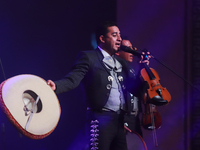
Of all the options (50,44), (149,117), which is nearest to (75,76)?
(149,117)

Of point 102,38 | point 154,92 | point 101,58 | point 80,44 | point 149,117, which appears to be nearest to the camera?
point 101,58

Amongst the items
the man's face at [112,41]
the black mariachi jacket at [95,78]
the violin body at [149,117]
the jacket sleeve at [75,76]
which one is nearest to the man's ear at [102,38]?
the man's face at [112,41]

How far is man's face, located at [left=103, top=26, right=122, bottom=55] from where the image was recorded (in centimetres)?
234

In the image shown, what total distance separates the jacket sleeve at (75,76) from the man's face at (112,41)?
10.0 inches

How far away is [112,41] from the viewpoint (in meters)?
2.33

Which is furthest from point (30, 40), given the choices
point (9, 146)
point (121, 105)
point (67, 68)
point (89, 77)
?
point (121, 105)

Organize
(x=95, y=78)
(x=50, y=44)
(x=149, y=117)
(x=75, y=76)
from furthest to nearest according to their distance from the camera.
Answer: (x=50, y=44)
(x=149, y=117)
(x=95, y=78)
(x=75, y=76)

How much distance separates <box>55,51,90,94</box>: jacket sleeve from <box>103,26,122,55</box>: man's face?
0.84 ft

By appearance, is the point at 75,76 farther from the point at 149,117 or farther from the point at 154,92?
the point at 149,117

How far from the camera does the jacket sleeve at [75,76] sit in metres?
1.86

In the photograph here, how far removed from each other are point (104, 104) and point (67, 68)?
1589mm

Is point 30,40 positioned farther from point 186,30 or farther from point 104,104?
point 186,30

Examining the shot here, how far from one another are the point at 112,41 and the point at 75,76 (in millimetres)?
515

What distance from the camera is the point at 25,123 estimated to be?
1.56m
